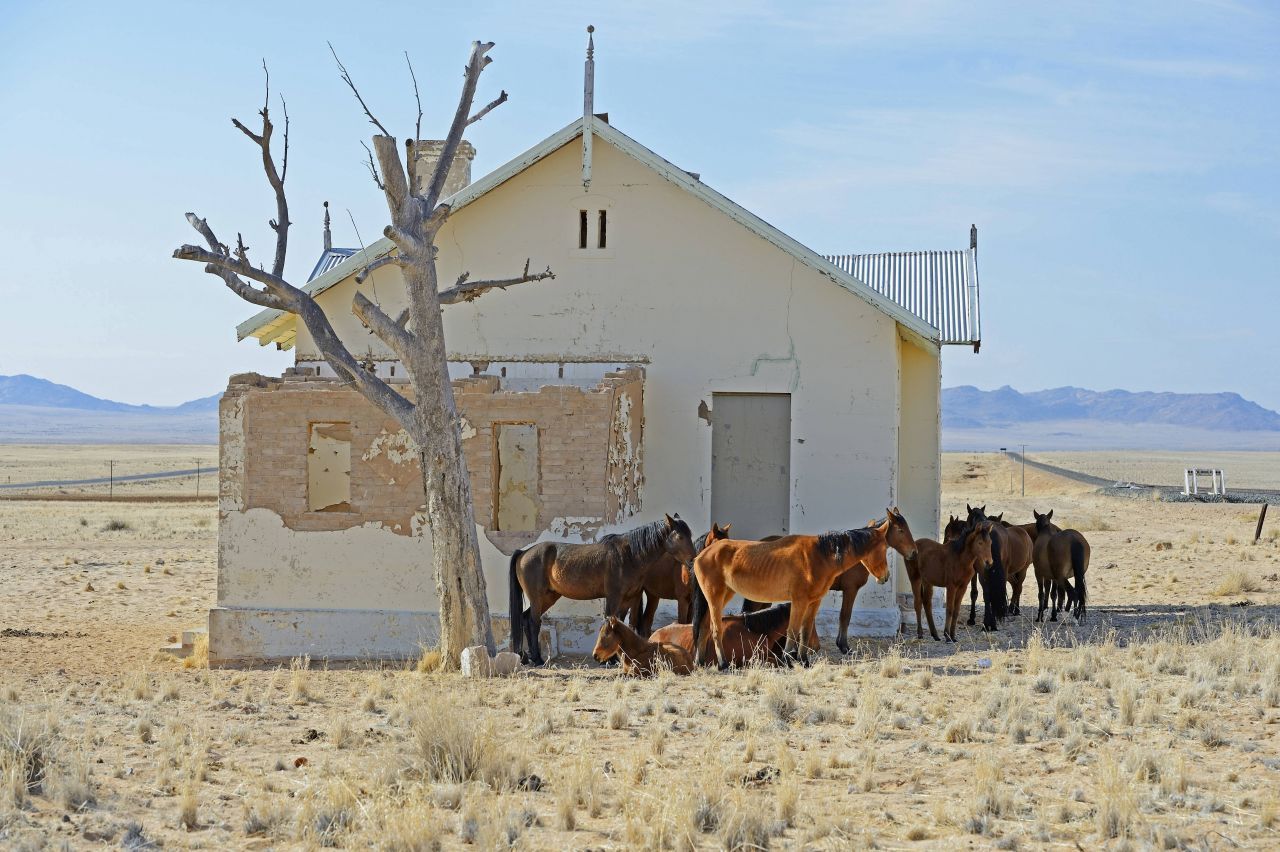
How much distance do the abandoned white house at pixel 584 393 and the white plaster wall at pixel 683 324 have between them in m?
0.02

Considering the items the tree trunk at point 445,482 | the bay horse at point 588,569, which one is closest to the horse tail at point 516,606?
the bay horse at point 588,569

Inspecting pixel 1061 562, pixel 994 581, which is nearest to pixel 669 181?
pixel 994 581

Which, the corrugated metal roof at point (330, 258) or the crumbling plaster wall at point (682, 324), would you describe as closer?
the crumbling plaster wall at point (682, 324)

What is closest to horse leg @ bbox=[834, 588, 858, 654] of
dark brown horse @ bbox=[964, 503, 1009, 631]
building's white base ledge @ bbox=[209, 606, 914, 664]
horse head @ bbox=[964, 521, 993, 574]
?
building's white base ledge @ bbox=[209, 606, 914, 664]

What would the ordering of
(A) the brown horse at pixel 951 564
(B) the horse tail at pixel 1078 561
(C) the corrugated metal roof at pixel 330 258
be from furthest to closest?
1. (C) the corrugated metal roof at pixel 330 258
2. (B) the horse tail at pixel 1078 561
3. (A) the brown horse at pixel 951 564

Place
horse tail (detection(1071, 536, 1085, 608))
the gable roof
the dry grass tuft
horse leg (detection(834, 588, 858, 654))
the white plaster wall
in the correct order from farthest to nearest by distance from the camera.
Result: the dry grass tuft, horse tail (detection(1071, 536, 1085, 608)), the white plaster wall, the gable roof, horse leg (detection(834, 588, 858, 654))

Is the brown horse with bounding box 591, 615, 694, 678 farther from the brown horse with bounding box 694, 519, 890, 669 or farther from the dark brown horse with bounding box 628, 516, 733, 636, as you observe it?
the dark brown horse with bounding box 628, 516, 733, 636

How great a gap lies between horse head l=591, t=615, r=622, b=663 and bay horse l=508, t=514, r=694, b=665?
0.80 metres

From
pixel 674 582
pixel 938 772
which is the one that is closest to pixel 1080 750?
pixel 938 772

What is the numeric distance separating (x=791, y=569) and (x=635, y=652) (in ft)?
5.24

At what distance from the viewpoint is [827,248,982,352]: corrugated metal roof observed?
19609 mm

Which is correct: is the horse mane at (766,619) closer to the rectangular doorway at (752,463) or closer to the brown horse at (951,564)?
the brown horse at (951,564)

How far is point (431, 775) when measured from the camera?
26.3ft

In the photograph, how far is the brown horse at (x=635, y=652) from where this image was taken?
39.8 ft
